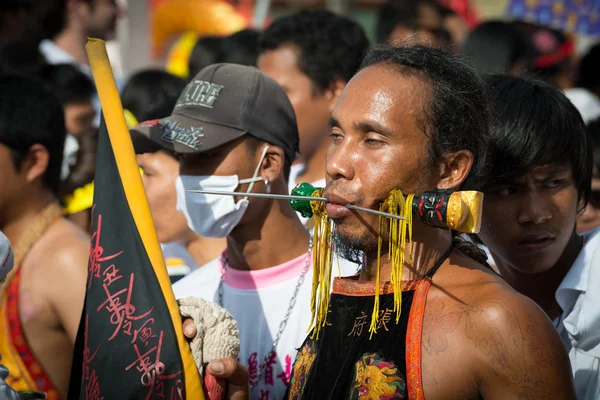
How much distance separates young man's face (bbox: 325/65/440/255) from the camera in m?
2.47

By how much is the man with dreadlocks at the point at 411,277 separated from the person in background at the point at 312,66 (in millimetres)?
1954

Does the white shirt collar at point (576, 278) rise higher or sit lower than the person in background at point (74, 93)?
higher

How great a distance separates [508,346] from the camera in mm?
2201

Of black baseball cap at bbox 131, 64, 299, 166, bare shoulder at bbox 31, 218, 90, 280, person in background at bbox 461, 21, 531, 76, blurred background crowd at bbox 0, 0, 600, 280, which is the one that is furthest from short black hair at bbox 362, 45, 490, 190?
person in background at bbox 461, 21, 531, 76

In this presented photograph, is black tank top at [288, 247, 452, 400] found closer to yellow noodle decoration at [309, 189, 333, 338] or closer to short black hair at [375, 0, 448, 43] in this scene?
yellow noodle decoration at [309, 189, 333, 338]

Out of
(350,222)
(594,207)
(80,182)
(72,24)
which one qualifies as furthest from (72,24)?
(350,222)

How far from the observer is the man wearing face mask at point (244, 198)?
341cm

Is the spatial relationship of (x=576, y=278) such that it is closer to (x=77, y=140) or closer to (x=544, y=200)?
(x=544, y=200)

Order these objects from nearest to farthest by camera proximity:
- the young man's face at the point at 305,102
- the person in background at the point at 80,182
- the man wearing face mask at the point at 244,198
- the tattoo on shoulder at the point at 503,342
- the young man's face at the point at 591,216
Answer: the tattoo on shoulder at the point at 503,342 → the man wearing face mask at the point at 244,198 → the young man's face at the point at 591,216 → the young man's face at the point at 305,102 → the person in background at the point at 80,182

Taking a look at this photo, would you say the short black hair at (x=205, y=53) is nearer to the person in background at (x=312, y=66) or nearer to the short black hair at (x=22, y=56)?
the short black hair at (x=22, y=56)

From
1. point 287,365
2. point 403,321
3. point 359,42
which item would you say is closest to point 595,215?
point 359,42

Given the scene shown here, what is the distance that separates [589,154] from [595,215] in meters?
1.28

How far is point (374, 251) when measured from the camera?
2.57m

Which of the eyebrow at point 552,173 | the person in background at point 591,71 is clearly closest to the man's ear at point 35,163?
the eyebrow at point 552,173
